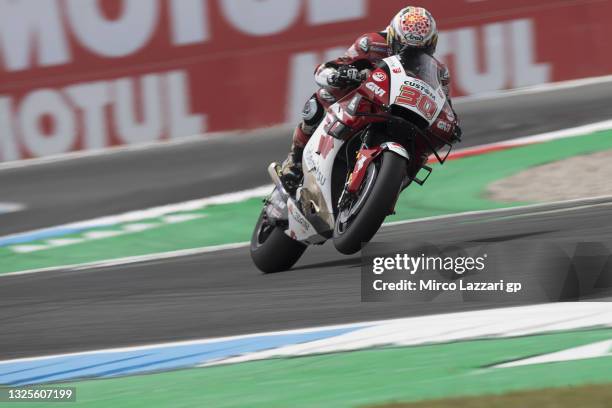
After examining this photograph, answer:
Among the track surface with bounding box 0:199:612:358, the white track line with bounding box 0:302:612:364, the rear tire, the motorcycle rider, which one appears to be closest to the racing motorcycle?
the motorcycle rider

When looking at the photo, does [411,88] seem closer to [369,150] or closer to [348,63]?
[369,150]

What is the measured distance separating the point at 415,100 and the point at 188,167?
20.7 feet

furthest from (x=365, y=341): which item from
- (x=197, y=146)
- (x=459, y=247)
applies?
(x=197, y=146)

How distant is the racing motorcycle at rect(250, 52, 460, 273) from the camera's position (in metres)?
6.84

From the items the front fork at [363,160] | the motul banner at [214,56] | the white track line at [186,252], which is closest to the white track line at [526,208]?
the white track line at [186,252]

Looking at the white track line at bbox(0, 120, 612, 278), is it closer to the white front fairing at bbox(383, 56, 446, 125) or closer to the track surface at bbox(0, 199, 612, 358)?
the track surface at bbox(0, 199, 612, 358)

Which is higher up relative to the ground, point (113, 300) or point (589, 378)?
point (589, 378)

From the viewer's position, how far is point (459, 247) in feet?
26.7

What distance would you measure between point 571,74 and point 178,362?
9000mm

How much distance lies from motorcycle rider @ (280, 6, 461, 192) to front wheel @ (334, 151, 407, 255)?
724 mm

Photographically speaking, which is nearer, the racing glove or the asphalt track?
the asphalt track

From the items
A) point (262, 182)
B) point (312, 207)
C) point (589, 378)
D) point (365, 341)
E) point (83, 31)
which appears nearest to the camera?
point (589, 378)

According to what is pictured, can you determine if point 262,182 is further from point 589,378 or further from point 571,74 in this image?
point 589,378

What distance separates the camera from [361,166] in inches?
274
